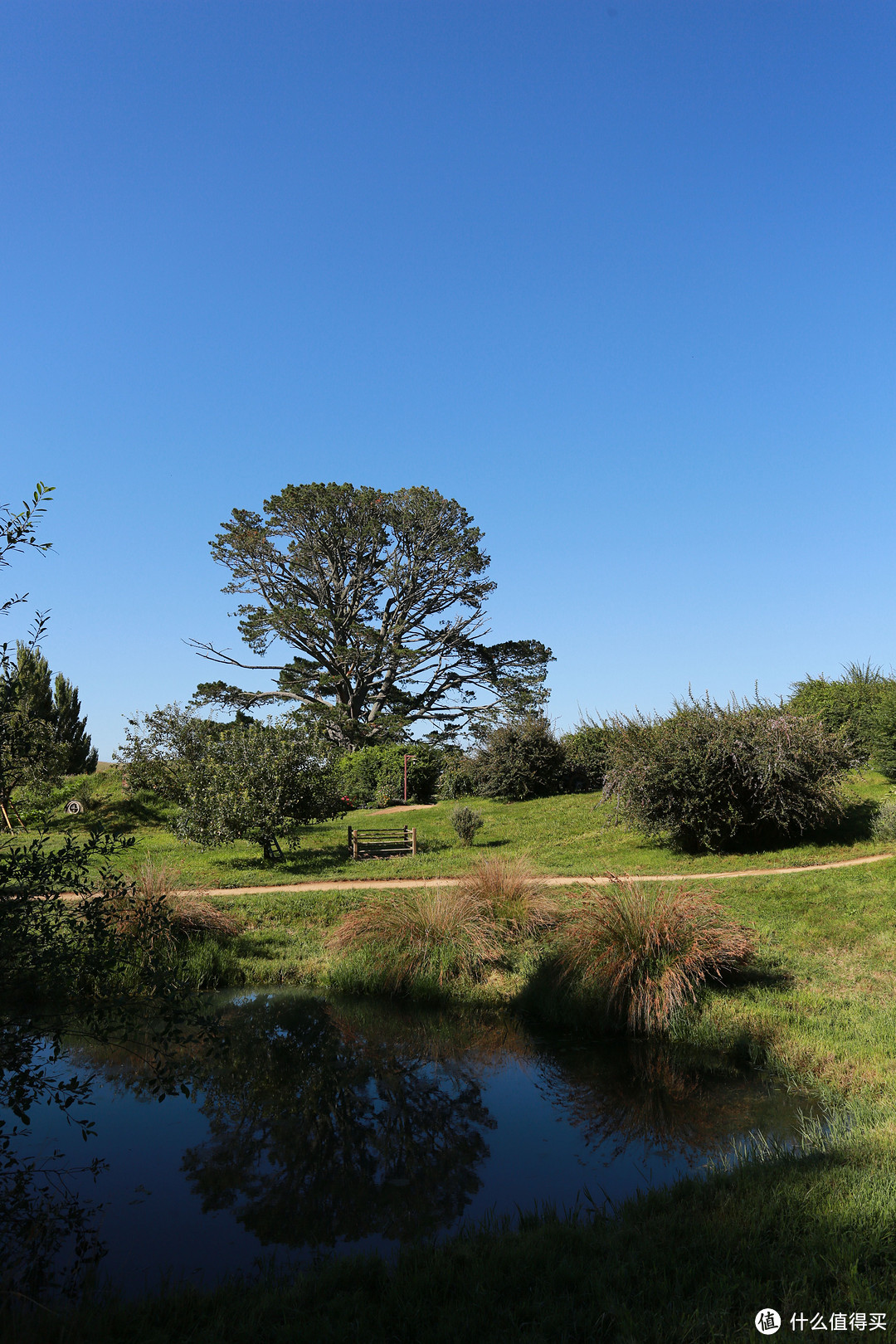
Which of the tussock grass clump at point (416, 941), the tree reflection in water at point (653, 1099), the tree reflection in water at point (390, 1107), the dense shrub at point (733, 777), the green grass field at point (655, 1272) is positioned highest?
the dense shrub at point (733, 777)

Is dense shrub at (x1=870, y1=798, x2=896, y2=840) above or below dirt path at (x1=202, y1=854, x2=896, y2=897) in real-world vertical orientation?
above

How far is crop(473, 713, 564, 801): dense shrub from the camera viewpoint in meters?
27.0

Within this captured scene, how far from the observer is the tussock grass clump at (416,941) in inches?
375

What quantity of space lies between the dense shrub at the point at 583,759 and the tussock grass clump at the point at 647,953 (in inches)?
728

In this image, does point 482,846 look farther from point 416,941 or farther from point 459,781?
point 459,781

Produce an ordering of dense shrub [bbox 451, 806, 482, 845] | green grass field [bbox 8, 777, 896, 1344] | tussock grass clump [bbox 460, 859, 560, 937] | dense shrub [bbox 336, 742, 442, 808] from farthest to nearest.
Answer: dense shrub [bbox 336, 742, 442, 808] < dense shrub [bbox 451, 806, 482, 845] < tussock grass clump [bbox 460, 859, 560, 937] < green grass field [bbox 8, 777, 896, 1344]

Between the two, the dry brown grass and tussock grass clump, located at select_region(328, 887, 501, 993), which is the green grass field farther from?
the dry brown grass

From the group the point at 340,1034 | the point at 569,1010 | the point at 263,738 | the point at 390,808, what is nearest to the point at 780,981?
the point at 569,1010

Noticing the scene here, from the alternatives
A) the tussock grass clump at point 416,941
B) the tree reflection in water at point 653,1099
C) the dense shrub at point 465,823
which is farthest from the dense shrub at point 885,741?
the tree reflection in water at point 653,1099

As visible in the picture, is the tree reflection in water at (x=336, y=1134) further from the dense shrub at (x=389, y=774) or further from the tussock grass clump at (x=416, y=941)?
the dense shrub at (x=389, y=774)

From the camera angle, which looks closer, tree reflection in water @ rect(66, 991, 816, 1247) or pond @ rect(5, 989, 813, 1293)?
pond @ rect(5, 989, 813, 1293)

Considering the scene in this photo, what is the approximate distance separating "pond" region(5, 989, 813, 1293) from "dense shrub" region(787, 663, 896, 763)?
49.4 feet

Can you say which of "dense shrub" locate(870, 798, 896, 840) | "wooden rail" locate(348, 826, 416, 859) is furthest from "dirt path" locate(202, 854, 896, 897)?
"wooden rail" locate(348, 826, 416, 859)

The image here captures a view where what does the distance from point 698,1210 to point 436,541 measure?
107 ft
